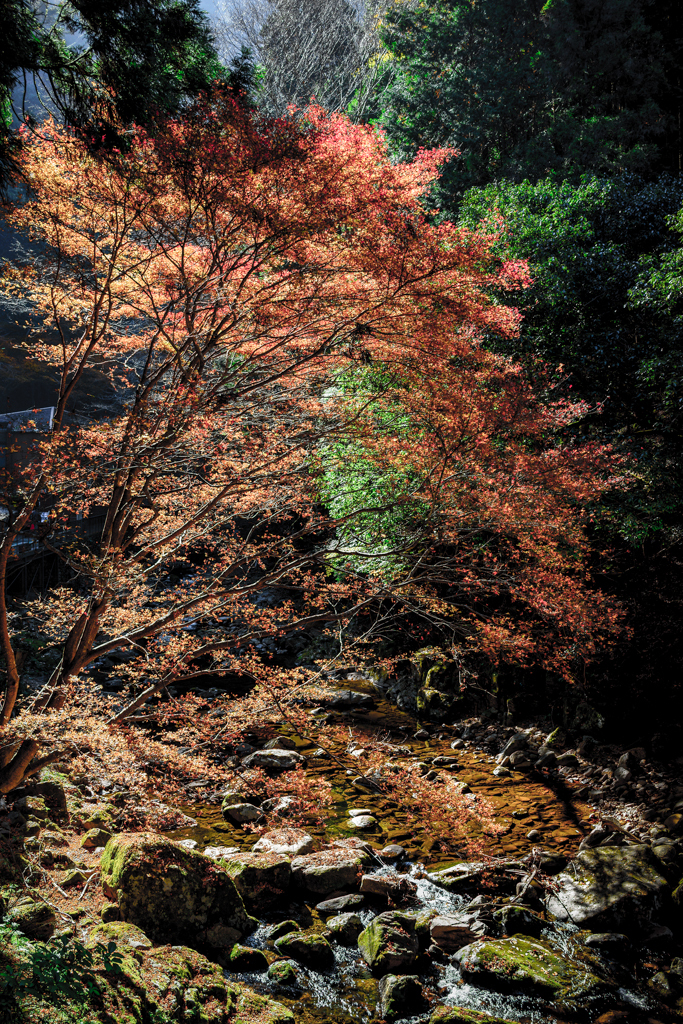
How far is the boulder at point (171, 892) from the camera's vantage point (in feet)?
16.1

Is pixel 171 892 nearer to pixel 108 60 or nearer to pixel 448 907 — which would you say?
pixel 448 907

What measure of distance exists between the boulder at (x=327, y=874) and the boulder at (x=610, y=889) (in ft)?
6.59

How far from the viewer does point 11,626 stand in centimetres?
1368

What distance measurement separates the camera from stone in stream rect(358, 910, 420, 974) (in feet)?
16.2

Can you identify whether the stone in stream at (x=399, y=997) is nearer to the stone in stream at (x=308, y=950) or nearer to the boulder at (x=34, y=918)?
the stone in stream at (x=308, y=950)

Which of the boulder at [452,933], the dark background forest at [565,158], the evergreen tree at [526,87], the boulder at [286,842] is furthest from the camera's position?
the evergreen tree at [526,87]

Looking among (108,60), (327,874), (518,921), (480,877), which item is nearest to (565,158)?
(108,60)

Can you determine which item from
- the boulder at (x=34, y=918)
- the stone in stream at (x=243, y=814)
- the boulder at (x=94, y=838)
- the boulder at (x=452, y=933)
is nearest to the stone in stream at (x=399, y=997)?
the boulder at (x=452, y=933)

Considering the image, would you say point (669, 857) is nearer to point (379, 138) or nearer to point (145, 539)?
point (145, 539)

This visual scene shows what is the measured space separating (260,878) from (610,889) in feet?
11.3

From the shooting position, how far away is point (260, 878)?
594 centimetres

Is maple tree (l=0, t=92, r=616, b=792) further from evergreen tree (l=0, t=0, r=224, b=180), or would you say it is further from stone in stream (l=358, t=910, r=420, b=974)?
stone in stream (l=358, t=910, r=420, b=974)

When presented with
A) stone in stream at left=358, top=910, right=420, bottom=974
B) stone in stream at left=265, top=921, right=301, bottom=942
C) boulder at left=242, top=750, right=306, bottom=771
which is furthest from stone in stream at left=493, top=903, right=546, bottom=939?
boulder at left=242, top=750, right=306, bottom=771

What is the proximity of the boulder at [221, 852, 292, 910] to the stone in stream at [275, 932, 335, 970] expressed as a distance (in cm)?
63
